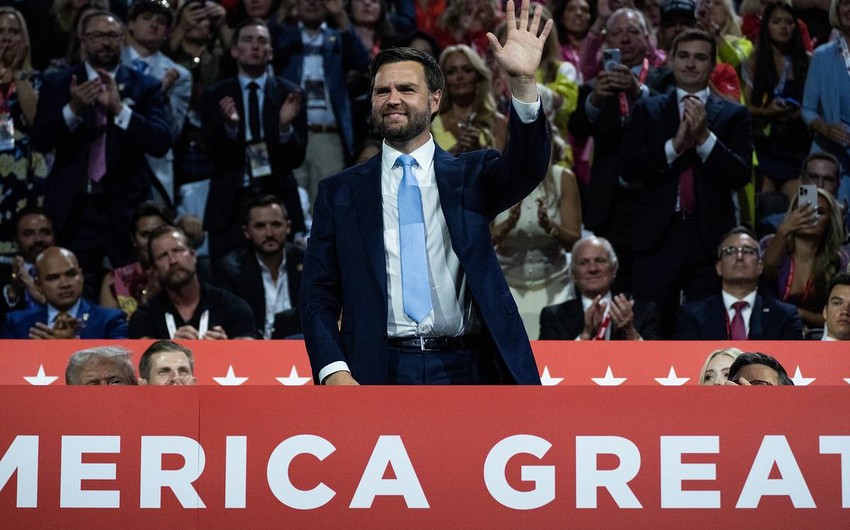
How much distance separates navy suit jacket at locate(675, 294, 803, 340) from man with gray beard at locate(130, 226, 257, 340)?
2.16 m

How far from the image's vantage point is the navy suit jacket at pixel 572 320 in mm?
6840

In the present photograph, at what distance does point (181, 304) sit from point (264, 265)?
2.10ft

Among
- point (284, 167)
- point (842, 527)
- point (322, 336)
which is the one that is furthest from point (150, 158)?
point (842, 527)

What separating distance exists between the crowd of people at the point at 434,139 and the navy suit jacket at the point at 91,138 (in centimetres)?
1

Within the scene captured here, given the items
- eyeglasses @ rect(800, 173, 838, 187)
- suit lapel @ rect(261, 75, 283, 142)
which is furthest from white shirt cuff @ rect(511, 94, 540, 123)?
suit lapel @ rect(261, 75, 283, 142)

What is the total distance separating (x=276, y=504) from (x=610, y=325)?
12.5 feet

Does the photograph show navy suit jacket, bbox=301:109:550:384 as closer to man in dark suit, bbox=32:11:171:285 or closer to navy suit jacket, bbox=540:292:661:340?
navy suit jacket, bbox=540:292:661:340

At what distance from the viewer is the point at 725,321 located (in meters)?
6.79

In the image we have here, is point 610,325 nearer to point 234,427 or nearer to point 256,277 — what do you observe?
point 256,277

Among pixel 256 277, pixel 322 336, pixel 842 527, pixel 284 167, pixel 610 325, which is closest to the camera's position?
pixel 842 527

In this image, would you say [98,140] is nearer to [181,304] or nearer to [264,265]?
[264,265]

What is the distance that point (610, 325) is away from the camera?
22.1ft

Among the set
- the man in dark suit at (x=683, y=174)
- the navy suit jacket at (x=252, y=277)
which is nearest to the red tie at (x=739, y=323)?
the man in dark suit at (x=683, y=174)

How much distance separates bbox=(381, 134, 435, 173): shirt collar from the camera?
3.81 metres
